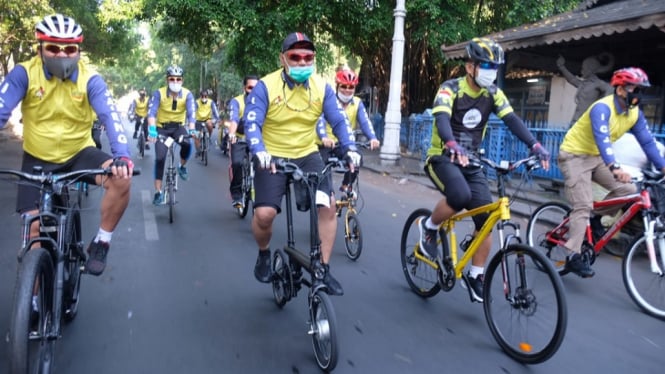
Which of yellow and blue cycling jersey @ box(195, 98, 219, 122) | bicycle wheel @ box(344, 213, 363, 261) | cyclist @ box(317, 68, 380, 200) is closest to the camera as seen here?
bicycle wheel @ box(344, 213, 363, 261)

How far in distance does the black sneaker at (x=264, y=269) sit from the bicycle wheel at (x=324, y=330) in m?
0.80

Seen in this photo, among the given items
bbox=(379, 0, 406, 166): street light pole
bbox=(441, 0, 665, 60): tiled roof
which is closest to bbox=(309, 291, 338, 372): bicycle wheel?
bbox=(441, 0, 665, 60): tiled roof

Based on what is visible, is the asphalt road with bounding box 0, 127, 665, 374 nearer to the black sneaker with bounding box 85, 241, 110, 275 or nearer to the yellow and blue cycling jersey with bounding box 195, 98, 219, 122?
the black sneaker with bounding box 85, 241, 110, 275

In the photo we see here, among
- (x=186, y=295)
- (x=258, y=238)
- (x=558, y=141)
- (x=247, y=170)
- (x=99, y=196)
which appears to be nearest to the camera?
(x=258, y=238)

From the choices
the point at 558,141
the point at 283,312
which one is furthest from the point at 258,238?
the point at 558,141

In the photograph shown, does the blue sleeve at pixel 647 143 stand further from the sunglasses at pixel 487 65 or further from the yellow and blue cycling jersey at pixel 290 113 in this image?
the yellow and blue cycling jersey at pixel 290 113

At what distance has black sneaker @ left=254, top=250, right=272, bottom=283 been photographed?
416 cm

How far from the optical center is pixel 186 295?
4.57m

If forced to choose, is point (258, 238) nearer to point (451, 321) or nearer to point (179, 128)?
point (451, 321)

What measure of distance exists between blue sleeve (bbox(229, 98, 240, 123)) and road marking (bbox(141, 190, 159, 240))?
173 cm

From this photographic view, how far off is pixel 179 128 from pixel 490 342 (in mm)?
5800

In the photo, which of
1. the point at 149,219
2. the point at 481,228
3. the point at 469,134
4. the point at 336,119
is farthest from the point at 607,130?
the point at 149,219

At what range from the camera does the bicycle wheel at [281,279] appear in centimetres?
398

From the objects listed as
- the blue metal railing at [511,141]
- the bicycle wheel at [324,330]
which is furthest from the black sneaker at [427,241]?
the blue metal railing at [511,141]
